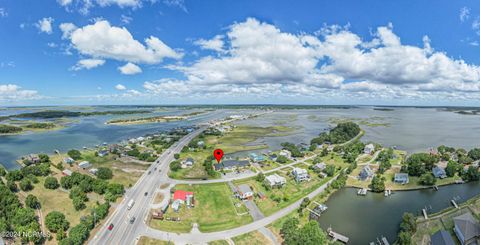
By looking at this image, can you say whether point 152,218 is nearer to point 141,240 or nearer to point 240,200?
point 141,240

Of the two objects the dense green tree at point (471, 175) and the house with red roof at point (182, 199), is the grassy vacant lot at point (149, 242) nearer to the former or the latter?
the house with red roof at point (182, 199)

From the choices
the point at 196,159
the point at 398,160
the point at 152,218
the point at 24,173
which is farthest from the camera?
the point at 196,159

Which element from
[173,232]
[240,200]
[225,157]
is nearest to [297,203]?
[240,200]

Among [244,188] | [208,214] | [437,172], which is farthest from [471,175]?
[208,214]

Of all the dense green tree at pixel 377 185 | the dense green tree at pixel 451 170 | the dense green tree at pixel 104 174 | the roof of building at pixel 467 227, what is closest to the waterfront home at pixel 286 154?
the dense green tree at pixel 377 185

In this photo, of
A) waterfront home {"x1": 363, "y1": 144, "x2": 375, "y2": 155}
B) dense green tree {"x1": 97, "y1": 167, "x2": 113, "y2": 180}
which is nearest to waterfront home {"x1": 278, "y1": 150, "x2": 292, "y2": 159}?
waterfront home {"x1": 363, "y1": 144, "x2": 375, "y2": 155}

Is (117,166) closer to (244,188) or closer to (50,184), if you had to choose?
(50,184)
